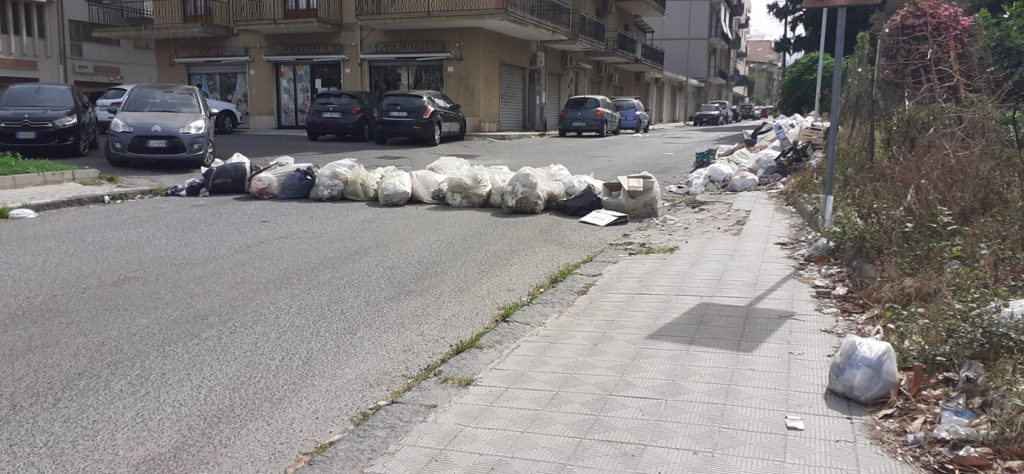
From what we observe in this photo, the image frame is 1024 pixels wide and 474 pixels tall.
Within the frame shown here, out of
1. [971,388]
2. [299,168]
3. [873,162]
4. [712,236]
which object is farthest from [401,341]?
[299,168]

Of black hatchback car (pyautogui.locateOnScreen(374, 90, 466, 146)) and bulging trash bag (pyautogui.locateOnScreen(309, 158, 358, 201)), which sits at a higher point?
black hatchback car (pyautogui.locateOnScreen(374, 90, 466, 146))

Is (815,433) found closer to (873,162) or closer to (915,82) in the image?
(873,162)

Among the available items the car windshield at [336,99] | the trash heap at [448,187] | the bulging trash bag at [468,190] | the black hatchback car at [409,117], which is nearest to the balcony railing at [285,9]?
the car windshield at [336,99]

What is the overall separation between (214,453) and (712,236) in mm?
6387

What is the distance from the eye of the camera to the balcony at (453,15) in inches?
1073

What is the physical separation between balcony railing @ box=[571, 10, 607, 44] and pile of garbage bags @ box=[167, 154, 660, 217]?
2477 centimetres

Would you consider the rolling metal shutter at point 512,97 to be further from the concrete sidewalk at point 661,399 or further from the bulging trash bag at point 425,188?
the concrete sidewalk at point 661,399

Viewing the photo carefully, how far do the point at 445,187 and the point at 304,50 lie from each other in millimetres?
22161

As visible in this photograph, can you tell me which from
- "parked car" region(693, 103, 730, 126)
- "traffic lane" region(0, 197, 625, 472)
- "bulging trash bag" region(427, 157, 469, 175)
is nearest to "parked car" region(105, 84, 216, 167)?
"traffic lane" region(0, 197, 625, 472)

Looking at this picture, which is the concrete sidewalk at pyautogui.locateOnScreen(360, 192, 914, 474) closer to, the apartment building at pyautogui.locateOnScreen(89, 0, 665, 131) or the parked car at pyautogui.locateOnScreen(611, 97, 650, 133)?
the apartment building at pyautogui.locateOnScreen(89, 0, 665, 131)

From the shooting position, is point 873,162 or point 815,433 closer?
point 815,433

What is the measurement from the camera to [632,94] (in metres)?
54.3

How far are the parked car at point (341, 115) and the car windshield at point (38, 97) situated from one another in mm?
8216

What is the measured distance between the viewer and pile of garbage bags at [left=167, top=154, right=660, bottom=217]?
1021 centimetres
